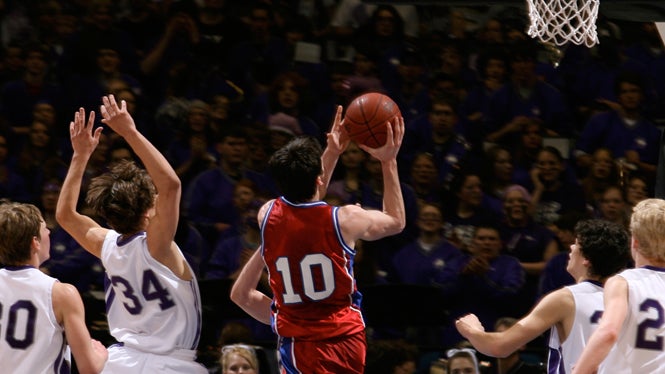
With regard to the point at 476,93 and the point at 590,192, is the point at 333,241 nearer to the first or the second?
the point at 590,192

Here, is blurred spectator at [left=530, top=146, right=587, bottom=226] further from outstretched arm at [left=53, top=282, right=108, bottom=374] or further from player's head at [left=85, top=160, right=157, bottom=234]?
outstretched arm at [left=53, top=282, right=108, bottom=374]

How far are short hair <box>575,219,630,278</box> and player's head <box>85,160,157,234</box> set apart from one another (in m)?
1.85

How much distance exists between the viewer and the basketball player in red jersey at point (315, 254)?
16.3 feet

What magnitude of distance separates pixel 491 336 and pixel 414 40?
543 cm

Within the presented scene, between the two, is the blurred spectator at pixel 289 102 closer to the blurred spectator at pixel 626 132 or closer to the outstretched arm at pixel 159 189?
the blurred spectator at pixel 626 132

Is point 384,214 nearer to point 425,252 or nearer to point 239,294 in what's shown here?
point 239,294

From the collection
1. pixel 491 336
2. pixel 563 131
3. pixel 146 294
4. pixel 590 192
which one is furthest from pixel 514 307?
pixel 146 294

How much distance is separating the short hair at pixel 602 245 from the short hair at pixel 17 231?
2.27 meters

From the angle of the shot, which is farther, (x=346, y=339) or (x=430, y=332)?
(x=430, y=332)

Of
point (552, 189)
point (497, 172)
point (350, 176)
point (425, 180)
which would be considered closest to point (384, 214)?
point (350, 176)

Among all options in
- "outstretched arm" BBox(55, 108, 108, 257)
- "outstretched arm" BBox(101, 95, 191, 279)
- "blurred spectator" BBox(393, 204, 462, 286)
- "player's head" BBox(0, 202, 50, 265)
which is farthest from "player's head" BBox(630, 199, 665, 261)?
"blurred spectator" BBox(393, 204, 462, 286)

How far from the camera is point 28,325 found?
4.77m

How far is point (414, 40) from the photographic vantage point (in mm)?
10031

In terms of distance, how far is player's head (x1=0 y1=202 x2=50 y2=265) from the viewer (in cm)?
475
